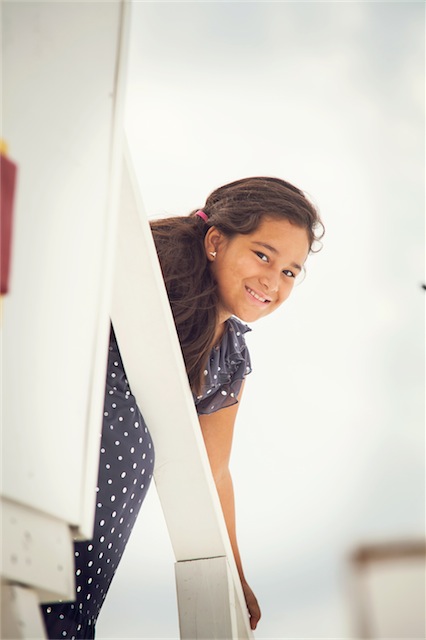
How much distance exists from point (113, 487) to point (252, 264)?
63 cm

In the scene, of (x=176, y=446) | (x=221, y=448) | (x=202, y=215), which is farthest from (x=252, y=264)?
(x=176, y=446)

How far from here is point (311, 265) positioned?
250 cm

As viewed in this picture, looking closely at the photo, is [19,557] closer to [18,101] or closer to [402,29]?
[18,101]

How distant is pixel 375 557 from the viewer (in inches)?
40.9

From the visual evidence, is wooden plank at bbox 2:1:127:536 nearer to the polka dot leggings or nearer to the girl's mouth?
the polka dot leggings

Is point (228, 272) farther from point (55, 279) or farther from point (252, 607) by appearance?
point (55, 279)

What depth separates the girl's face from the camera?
1713mm

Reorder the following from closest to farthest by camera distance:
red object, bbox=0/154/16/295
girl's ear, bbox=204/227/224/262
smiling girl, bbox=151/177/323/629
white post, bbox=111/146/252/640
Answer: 1. red object, bbox=0/154/16/295
2. white post, bbox=111/146/252/640
3. smiling girl, bbox=151/177/323/629
4. girl's ear, bbox=204/227/224/262

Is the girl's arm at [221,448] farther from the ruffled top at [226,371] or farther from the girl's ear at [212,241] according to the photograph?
the girl's ear at [212,241]

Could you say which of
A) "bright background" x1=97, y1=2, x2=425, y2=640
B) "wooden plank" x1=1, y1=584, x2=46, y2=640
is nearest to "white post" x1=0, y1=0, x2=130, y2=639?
"wooden plank" x1=1, y1=584, x2=46, y2=640

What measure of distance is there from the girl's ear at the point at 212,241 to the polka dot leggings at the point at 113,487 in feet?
1.43

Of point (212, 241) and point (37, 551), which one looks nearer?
point (37, 551)

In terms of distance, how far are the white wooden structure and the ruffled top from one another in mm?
813

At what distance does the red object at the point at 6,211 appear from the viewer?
2.13ft
